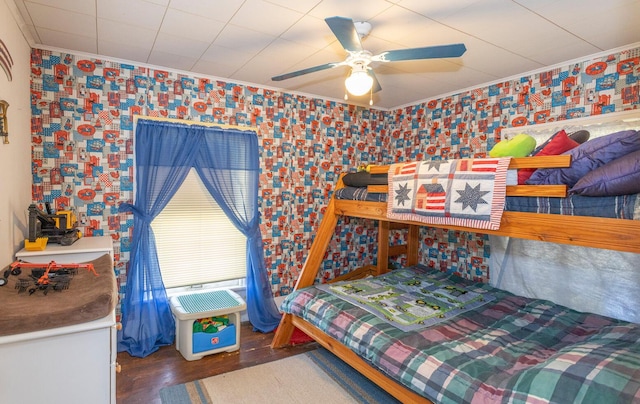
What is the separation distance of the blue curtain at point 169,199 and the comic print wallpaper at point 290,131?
13 cm

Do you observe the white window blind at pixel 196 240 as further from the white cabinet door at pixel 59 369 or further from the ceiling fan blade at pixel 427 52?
the ceiling fan blade at pixel 427 52

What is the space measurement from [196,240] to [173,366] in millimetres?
1086

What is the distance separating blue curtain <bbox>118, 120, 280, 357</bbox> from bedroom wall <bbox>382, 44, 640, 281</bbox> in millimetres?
1869

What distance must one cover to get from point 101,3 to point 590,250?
146 inches

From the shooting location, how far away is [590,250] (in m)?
2.57

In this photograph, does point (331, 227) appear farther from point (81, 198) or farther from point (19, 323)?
point (19, 323)

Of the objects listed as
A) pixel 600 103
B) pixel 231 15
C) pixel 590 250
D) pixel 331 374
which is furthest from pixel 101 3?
pixel 590 250

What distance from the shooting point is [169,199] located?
2.98 metres

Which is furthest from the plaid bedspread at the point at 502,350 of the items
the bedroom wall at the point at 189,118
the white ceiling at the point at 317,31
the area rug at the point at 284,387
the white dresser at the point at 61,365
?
the white ceiling at the point at 317,31

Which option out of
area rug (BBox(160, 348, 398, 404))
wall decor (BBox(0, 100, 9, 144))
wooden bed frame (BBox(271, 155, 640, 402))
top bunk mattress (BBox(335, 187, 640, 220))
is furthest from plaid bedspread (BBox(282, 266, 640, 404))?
wall decor (BBox(0, 100, 9, 144))

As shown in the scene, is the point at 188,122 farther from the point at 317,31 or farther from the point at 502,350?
the point at 502,350

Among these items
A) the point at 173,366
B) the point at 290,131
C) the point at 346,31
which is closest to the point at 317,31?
the point at 346,31

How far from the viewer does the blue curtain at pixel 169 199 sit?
284 cm

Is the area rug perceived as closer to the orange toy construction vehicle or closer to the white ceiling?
the orange toy construction vehicle
